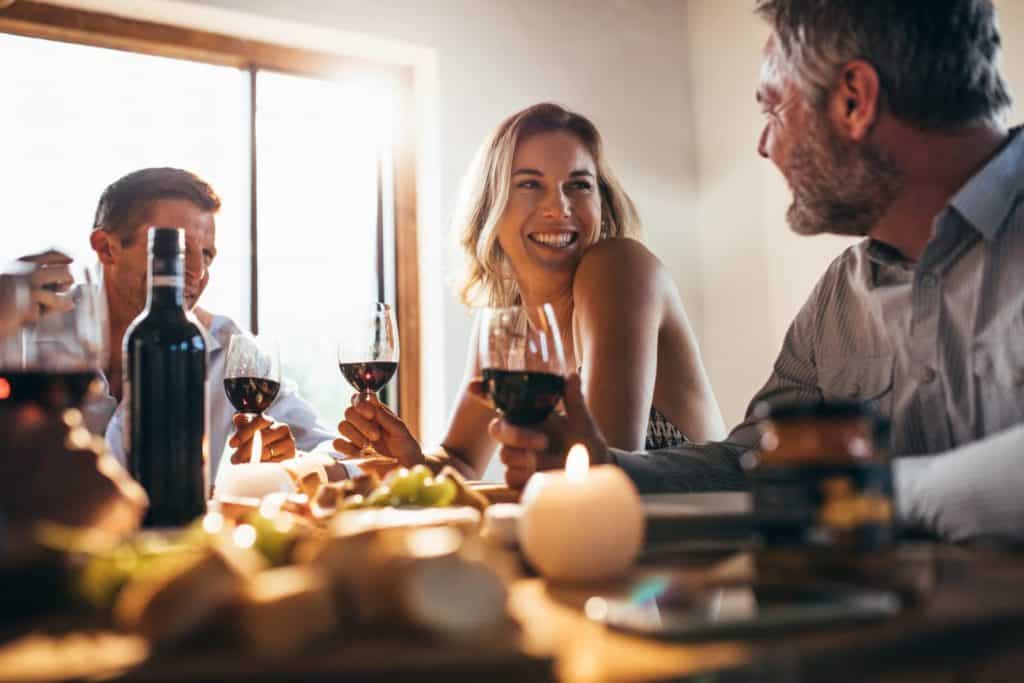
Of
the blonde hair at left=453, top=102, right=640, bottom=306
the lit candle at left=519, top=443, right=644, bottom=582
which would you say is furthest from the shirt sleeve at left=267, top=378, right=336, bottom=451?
the lit candle at left=519, top=443, right=644, bottom=582

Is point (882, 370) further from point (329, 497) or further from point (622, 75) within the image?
point (622, 75)

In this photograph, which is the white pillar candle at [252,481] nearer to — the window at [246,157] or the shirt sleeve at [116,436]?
the shirt sleeve at [116,436]

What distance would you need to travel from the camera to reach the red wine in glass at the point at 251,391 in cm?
148

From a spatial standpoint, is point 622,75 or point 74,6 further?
point 622,75

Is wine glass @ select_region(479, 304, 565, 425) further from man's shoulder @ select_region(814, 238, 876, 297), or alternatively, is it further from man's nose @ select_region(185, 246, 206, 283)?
man's nose @ select_region(185, 246, 206, 283)

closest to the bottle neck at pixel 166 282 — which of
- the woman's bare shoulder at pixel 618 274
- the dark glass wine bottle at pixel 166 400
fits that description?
the dark glass wine bottle at pixel 166 400

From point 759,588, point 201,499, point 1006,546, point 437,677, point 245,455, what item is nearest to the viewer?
point 437,677

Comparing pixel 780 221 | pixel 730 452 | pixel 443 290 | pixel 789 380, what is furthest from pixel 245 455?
pixel 780 221

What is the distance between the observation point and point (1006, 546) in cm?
64

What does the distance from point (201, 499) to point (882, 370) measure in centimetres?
94

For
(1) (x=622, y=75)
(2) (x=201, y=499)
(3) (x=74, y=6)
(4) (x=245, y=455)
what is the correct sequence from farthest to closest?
(1) (x=622, y=75), (3) (x=74, y=6), (4) (x=245, y=455), (2) (x=201, y=499)

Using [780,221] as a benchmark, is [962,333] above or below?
below

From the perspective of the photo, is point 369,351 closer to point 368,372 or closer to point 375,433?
point 368,372

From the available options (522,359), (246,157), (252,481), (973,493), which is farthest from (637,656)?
(246,157)
